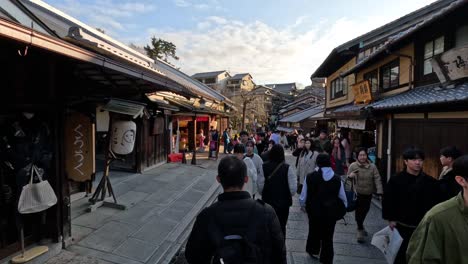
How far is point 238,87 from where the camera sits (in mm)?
56125

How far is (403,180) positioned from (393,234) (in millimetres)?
769

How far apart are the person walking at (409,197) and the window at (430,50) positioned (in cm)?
588

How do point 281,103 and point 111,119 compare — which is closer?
point 111,119

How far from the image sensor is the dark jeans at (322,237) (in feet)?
14.2

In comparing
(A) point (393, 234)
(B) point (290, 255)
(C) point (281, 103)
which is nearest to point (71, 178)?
(B) point (290, 255)

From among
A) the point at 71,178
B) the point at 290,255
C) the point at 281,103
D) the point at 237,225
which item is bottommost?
the point at 290,255

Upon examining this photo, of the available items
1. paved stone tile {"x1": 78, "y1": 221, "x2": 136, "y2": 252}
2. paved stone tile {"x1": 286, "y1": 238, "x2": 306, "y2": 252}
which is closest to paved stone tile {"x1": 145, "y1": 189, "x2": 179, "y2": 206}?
paved stone tile {"x1": 78, "y1": 221, "x2": 136, "y2": 252}

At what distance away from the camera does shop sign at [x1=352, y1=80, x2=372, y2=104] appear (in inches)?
432

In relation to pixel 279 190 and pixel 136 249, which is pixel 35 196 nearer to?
pixel 136 249

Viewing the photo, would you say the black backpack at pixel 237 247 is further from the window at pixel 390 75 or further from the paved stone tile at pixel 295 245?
the window at pixel 390 75

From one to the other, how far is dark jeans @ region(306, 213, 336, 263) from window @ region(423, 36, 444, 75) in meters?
6.61

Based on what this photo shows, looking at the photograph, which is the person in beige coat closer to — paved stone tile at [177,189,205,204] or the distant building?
→ paved stone tile at [177,189,205,204]

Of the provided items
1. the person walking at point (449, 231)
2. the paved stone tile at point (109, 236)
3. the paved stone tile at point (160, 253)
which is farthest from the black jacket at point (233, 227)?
the paved stone tile at point (109, 236)

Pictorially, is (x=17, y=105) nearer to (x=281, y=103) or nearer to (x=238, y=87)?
(x=238, y=87)
